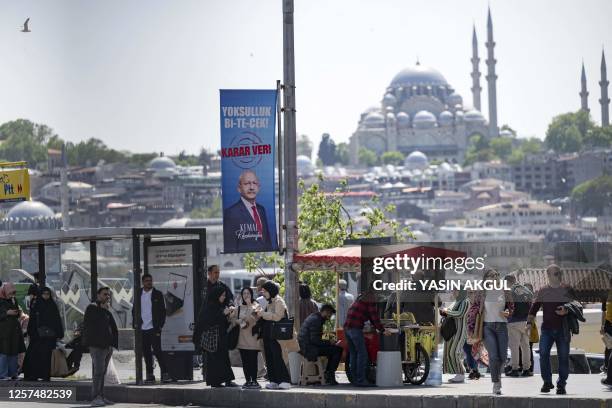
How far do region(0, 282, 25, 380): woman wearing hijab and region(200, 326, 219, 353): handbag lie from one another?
7.60 ft

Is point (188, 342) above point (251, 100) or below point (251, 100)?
below

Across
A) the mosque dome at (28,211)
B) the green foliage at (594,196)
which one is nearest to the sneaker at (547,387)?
the mosque dome at (28,211)

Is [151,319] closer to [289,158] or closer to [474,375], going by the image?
[289,158]

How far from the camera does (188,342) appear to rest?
1519 centimetres

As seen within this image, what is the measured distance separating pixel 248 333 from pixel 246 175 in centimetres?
171

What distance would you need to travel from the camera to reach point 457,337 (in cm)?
1500

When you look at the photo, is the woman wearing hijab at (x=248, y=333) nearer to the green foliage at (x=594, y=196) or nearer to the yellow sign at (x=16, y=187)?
the yellow sign at (x=16, y=187)

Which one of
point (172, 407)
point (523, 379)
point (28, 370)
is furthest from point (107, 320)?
point (523, 379)

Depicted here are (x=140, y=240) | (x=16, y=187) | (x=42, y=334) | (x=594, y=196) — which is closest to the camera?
(x=140, y=240)

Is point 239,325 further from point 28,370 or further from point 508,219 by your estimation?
point 508,219

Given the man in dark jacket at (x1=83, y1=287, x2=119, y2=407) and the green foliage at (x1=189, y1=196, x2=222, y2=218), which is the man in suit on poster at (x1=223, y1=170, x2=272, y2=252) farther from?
the green foliage at (x1=189, y1=196, x2=222, y2=218)

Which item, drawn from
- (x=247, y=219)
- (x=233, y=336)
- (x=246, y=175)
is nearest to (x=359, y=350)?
(x=233, y=336)

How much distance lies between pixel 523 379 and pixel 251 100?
3.40 metres

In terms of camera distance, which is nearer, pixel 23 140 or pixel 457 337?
pixel 457 337
